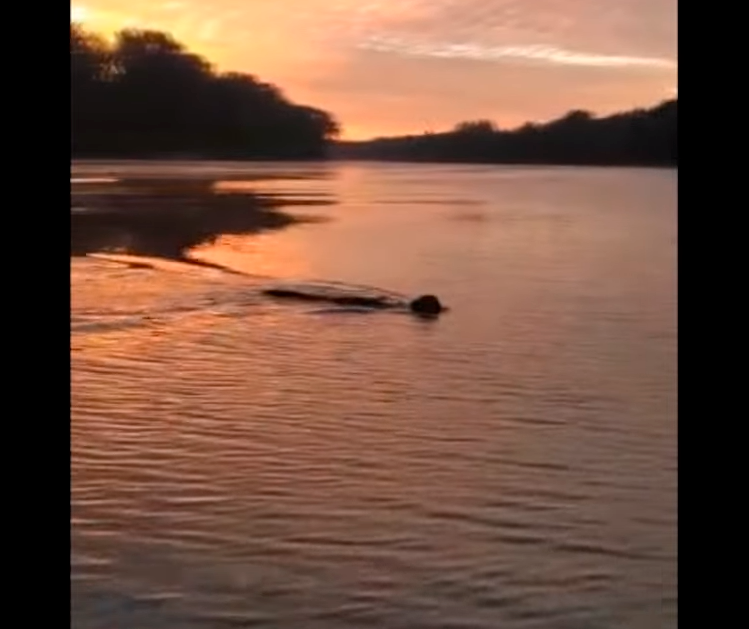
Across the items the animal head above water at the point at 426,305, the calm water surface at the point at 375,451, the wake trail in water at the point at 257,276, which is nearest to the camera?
the calm water surface at the point at 375,451

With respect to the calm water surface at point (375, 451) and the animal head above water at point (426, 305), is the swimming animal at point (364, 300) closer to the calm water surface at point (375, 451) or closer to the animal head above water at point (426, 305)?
the animal head above water at point (426, 305)

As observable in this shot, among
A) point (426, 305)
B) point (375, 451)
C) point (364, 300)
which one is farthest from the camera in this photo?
point (364, 300)

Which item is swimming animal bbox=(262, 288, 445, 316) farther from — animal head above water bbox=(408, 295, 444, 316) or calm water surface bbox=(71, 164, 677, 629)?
calm water surface bbox=(71, 164, 677, 629)

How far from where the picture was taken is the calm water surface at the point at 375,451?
2594 mm

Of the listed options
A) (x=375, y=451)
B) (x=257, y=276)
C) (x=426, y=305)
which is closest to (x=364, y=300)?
(x=426, y=305)

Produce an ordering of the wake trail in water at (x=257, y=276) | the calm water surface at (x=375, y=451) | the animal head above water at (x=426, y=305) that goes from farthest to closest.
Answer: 1. the wake trail in water at (x=257, y=276)
2. the animal head above water at (x=426, y=305)
3. the calm water surface at (x=375, y=451)

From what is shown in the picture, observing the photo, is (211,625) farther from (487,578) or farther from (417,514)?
(417,514)

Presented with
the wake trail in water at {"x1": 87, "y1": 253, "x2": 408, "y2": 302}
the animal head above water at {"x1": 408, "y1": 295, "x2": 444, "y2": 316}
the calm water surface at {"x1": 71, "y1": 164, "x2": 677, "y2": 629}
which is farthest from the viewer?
the wake trail in water at {"x1": 87, "y1": 253, "x2": 408, "y2": 302}

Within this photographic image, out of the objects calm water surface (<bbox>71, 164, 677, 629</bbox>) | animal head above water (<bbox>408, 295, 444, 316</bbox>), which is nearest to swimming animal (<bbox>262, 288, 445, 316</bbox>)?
animal head above water (<bbox>408, 295, 444, 316</bbox>)

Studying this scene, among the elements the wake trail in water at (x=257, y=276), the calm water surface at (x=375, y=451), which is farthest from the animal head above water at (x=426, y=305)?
the wake trail in water at (x=257, y=276)

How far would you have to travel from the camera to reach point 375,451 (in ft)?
13.2

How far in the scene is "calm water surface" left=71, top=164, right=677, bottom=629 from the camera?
2.59 meters

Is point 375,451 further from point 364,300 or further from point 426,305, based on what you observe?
→ point 364,300

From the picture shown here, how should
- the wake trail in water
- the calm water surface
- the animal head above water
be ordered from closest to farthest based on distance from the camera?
1. the calm water surface
2. the animal head above water
3. the wake trail in water
